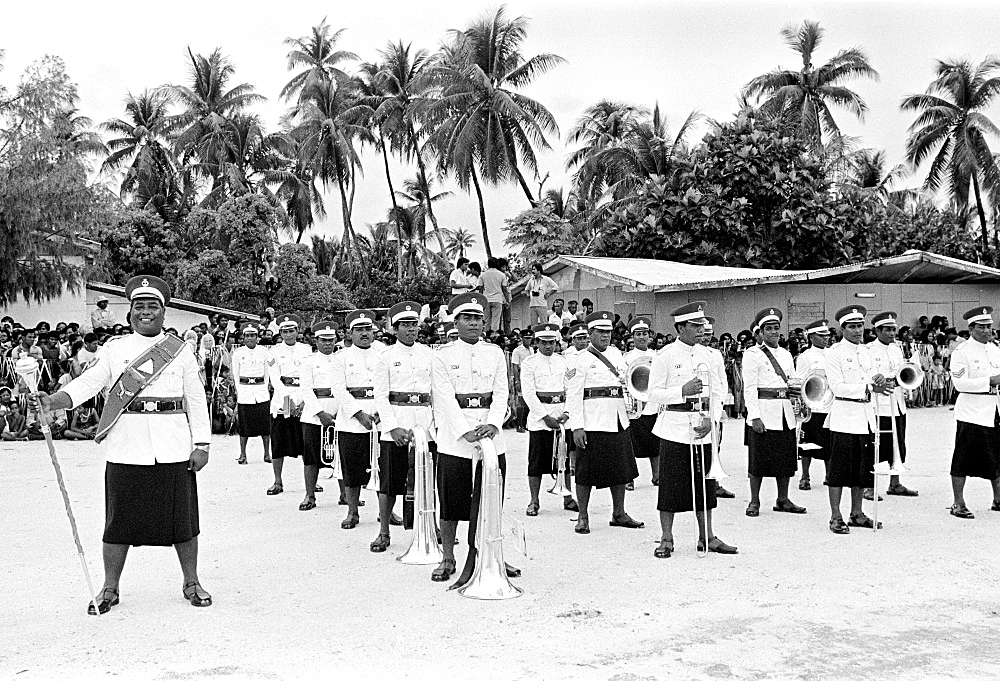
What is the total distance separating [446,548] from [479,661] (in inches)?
76.4

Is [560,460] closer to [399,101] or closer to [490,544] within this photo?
[490,544]

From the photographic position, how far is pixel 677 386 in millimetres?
7996

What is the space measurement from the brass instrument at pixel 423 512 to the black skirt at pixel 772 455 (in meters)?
3.29

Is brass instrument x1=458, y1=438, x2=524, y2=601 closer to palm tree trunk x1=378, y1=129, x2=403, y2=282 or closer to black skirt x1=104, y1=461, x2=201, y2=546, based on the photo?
black skirt x1=104, y1=461, x2=201, y2=546

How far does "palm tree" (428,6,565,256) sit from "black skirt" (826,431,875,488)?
25176 mm

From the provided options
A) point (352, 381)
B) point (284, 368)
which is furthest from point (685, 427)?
point (284, 368)

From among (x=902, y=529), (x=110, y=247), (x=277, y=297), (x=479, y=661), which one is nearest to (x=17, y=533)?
(x=479, y=661)

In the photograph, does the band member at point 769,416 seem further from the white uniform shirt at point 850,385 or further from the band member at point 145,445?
the band member at point 145,445

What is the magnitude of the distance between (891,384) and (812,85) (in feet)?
99.3

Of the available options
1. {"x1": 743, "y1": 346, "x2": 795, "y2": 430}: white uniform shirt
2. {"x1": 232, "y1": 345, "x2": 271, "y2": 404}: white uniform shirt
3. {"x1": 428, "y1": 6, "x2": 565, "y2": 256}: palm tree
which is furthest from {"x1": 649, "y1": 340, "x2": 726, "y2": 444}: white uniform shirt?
{"x1": 428, "y1": 6, "x2": 565, "y2": 256}: palm tree

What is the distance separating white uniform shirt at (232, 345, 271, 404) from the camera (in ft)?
41.2

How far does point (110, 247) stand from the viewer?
108ft

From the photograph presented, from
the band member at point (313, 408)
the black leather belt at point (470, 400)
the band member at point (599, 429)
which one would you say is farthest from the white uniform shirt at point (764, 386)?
the band member at point (313, 408)

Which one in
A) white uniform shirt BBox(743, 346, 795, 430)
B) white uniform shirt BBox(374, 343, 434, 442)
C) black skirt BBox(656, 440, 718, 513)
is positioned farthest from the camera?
white uniform shirt BBox(743, 346, 795, 430)
